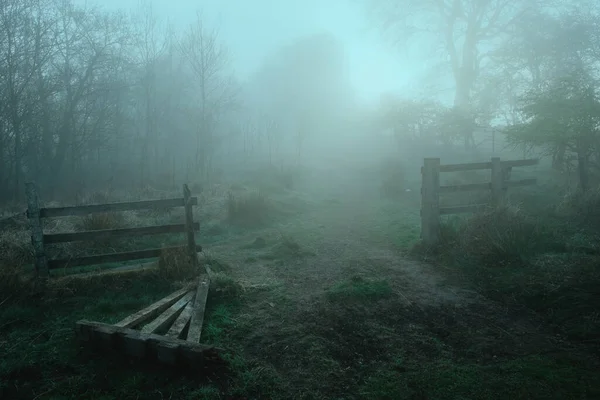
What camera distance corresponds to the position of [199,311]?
510cm

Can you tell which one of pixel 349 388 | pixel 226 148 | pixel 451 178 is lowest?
pixel 349 388

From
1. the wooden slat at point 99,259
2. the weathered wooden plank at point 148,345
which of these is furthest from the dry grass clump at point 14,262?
the weathered wooden plank at point 148,345

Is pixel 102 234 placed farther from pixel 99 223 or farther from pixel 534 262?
pixel 534 262

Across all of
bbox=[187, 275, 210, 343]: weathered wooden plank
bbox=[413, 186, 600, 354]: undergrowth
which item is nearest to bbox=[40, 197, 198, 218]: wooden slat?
bbox=[187, 275, 210, 343]: weathered wooden plank

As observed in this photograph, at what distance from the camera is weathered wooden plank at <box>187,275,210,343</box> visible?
14.5ft

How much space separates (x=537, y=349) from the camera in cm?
412

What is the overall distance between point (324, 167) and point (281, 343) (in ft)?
84.7

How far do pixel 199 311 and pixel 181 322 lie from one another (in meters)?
0.39

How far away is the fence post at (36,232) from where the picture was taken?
6.21m

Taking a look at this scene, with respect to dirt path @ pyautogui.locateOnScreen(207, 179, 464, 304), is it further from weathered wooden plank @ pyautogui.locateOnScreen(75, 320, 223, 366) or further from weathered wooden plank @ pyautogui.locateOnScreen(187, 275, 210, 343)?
weathered wooden plank @ pyautogui.locateOnScreen(75, 320, 223, 366)

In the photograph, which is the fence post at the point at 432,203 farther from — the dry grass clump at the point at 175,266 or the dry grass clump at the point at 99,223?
the dry grass clump at the point at 99,223

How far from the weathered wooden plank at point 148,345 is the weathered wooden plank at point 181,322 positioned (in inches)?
12.7

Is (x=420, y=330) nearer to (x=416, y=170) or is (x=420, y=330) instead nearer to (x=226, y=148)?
(x=416, y=170)

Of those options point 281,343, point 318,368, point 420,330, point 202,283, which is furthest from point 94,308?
point 420,330
